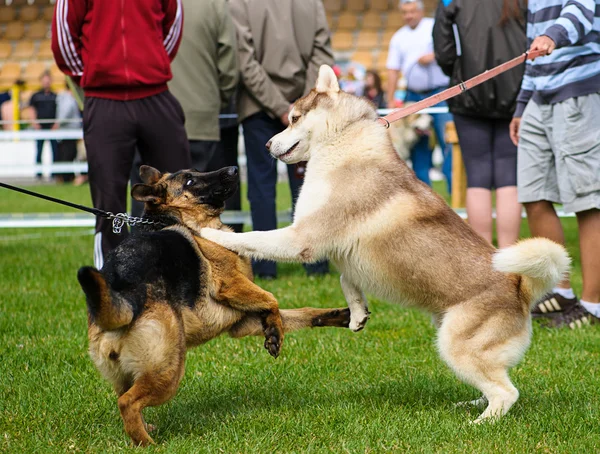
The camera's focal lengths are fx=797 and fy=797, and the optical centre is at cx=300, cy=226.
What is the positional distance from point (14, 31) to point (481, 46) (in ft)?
89.9

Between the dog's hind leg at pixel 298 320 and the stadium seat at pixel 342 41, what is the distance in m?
25.3

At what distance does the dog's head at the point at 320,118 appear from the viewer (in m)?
4.00

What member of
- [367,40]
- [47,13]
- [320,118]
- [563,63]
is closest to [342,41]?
[367,40]

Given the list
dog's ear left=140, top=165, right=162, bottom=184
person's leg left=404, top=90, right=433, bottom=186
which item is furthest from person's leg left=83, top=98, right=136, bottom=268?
person's leg left=404, top=90, right=433, bottom=186

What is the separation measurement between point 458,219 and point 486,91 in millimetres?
2529

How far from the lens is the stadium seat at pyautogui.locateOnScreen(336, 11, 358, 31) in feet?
96.5

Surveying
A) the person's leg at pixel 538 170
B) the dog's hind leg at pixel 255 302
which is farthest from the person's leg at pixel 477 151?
the dog's hind leg at pixel 255 302

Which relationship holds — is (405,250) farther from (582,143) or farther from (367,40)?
(367,40)

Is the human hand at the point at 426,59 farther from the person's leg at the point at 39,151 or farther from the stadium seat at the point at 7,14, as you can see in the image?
the stadium seat at the point at 7,14

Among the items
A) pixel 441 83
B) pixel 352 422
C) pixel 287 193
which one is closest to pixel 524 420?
pixel 352 422

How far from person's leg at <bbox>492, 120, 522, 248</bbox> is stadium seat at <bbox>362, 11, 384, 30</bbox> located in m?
23.5

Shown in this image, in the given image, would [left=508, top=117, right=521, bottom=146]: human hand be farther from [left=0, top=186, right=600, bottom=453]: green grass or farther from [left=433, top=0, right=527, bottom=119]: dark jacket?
[left=0, top=186, right=600, bottom=453]: green grass

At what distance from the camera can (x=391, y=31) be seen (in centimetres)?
2844

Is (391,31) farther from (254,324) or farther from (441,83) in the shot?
(254,324)
